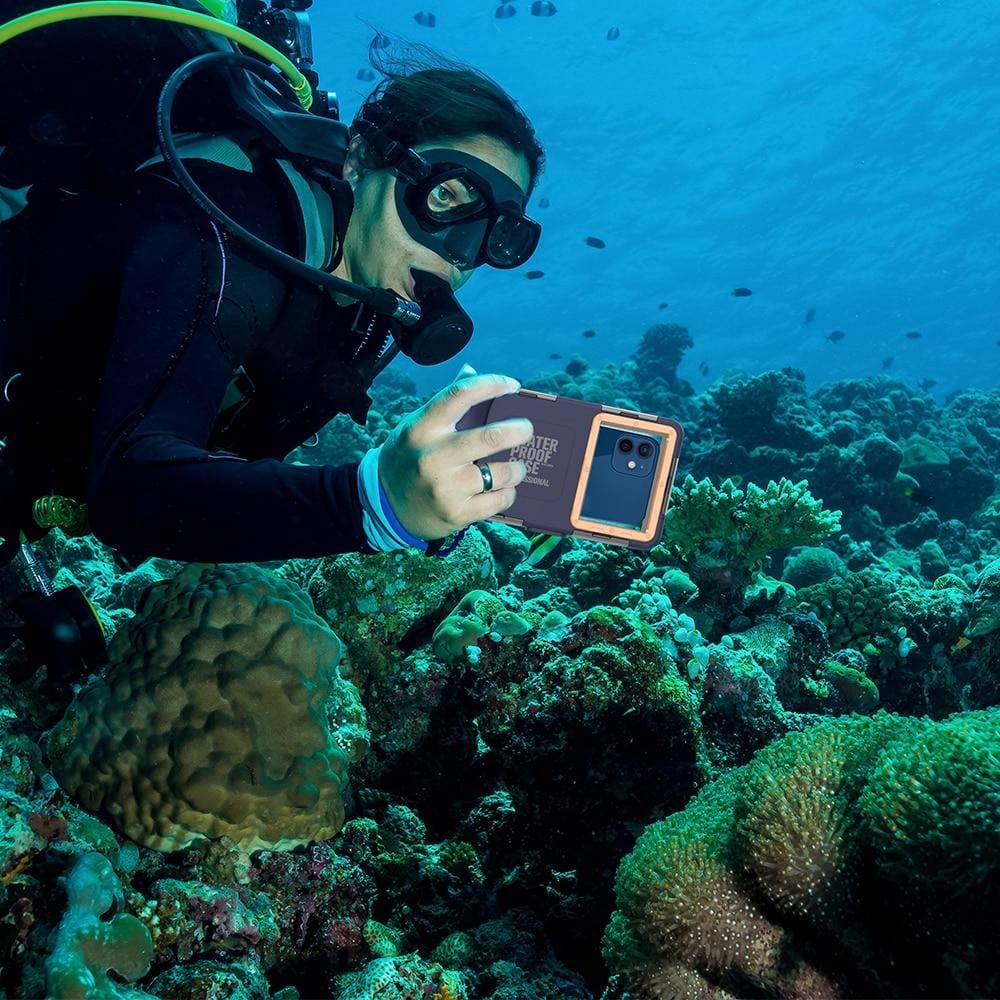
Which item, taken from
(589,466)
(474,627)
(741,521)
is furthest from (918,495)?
(589,466)

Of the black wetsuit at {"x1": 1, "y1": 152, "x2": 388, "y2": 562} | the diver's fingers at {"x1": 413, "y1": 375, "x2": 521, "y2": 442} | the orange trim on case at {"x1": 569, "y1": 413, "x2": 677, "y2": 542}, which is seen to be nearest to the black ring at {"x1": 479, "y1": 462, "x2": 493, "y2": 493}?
the diver's fingers at {"x1": 413, "y1": 375, "x2": 521, "y2": 442}

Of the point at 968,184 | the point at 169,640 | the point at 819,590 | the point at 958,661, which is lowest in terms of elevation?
the point at 169,640

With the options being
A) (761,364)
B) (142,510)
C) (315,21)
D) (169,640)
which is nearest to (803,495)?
(169,640)

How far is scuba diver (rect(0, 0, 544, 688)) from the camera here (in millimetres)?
1362

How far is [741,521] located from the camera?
5402 millimetres

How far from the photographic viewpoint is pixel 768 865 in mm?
1931

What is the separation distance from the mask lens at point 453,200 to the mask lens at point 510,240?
5.9 inches

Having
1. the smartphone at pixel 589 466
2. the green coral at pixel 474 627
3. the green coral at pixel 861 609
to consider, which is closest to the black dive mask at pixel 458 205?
the smartphone at pixel 589 466

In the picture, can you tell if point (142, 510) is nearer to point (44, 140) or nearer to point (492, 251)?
point (44, 140)

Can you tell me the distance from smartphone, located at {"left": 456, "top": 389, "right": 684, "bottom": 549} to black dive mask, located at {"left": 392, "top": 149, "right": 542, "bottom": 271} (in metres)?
1.06

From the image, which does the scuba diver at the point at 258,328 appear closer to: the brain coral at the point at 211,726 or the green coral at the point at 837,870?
the brain coral at the point at 211,726

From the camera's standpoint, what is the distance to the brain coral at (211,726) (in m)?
2.48

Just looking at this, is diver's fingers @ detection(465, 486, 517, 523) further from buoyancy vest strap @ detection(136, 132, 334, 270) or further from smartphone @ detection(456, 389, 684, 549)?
buoyancy vest strap @ detection(136, 132, 334, 270)

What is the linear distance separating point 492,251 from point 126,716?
7.91ft
